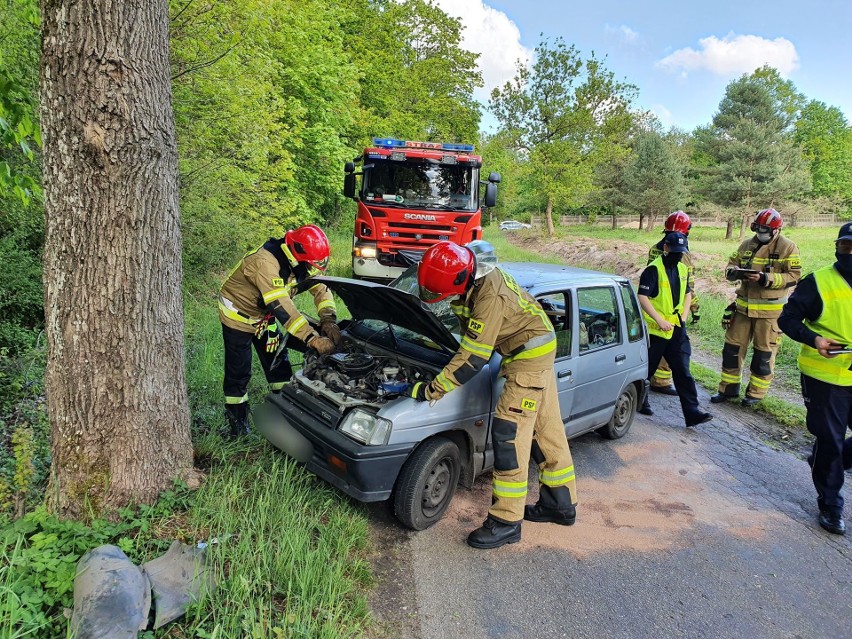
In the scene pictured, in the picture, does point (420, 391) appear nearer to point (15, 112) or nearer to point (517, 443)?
point (517, 443)

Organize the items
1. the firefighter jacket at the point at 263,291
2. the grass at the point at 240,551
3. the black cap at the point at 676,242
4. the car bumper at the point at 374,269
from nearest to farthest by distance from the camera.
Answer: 1. the grass at the point at 240,551
2. the firefighter jacket at the point at 263,291
3. the black cap at the point at 676,242
4. the car bumper at the point at 374,269

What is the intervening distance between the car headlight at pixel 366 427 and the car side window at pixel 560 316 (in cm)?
156

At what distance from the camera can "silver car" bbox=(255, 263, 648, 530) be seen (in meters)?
2.84

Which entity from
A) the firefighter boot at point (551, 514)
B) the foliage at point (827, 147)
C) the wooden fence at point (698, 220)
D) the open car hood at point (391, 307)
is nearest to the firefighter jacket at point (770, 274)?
the firefighter boot at point (551, 514)

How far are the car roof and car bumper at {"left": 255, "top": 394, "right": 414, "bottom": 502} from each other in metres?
1.72

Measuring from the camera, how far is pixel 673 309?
4.89m

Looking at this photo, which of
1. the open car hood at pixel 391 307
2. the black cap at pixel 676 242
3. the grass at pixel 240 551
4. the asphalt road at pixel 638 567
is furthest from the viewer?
the black cap at pixel 676 242

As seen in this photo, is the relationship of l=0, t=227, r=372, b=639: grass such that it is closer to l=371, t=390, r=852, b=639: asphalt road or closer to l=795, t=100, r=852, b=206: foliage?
l=371, t=390, r=852, b=639: asphalt road

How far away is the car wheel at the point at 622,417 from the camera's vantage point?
14.9 ft

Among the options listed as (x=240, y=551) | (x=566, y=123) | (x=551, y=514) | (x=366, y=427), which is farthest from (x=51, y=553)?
(x=566, y=123)

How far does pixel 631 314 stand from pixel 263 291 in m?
3.35

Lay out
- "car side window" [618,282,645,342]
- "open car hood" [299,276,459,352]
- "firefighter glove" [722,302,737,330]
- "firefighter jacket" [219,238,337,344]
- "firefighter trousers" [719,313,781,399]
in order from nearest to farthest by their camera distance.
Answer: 1. "open car hood" [299,276,459,352]
2. "firefighter jacket" [219,238,337,344]
3. "car side window" [618,282,645,342]
4. "firefighter trousers" [719,313,781,399]
5. "firefighter glove" [722,302,737,330]

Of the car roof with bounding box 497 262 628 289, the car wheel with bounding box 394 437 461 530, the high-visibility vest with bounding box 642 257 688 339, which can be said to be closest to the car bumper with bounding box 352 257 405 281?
the car roof with bounding box 497 262 628 289

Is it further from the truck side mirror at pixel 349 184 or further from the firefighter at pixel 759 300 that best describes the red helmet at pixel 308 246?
the truck side mirror at pixel 349 184
